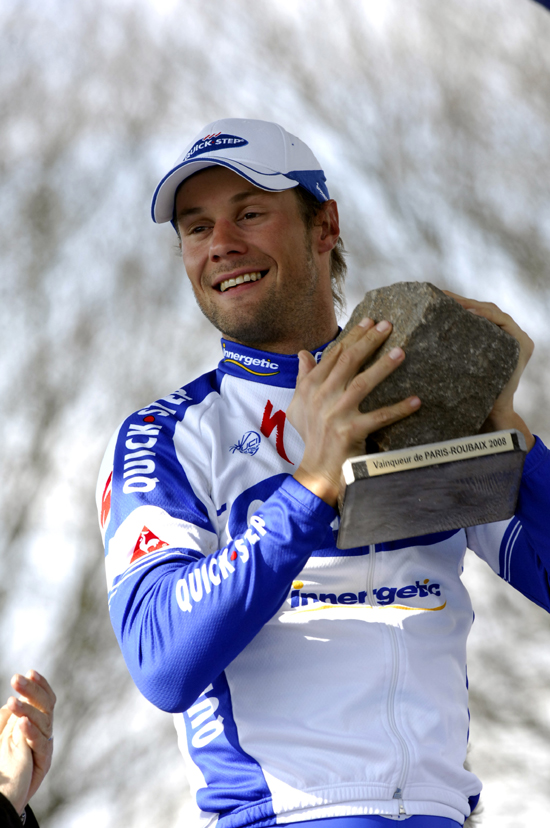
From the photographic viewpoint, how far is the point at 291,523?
1.11 meters

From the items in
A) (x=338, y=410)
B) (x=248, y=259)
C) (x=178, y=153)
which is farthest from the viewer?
(x=178, y=153)

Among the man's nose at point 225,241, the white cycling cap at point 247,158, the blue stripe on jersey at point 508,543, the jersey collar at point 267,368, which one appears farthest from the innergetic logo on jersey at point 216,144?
the blue stripe on jersey at point 508,543

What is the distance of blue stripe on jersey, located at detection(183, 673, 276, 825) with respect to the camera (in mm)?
1239

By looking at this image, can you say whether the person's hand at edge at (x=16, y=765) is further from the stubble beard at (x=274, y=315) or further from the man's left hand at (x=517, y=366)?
the man's left hand at (x=517, y=366)

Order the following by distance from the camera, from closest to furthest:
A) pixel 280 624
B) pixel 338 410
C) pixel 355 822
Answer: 1. pixel 338 410
2. pixel 355 822
3. pixel 280 624

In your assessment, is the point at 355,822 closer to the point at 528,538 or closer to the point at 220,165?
the point at 528,538

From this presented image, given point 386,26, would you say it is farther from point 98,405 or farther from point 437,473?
point 437,473

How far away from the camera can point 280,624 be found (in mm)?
1332

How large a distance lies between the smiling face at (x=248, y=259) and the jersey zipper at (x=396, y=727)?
2.14ft

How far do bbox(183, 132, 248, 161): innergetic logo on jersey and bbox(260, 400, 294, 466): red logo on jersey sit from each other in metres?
0.50

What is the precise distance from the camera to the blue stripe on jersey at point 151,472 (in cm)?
134

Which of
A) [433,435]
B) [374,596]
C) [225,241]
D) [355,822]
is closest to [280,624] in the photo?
[374,596]

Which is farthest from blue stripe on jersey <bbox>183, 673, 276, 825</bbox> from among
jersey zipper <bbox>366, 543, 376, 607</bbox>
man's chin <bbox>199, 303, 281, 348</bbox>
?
man's chin <bbox>199, 303, 281, 348</bbox>

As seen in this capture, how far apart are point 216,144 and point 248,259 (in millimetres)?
234
